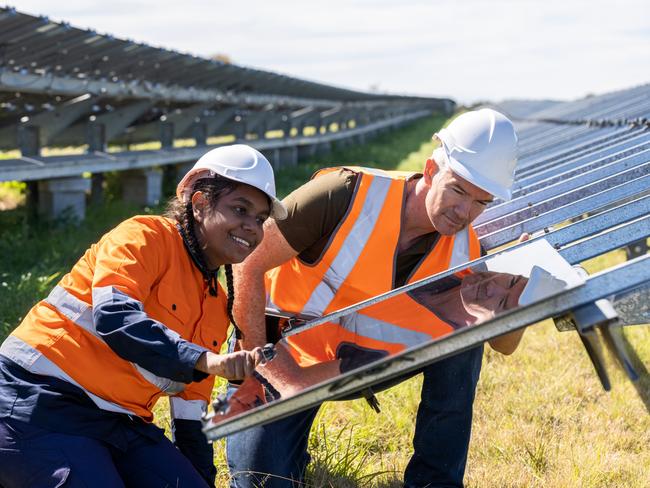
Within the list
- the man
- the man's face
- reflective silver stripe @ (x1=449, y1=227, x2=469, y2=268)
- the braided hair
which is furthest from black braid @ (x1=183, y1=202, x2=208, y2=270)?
reflective silver stripe @ (x1=449, y1=227, x2=469, y2=268)

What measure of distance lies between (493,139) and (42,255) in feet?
14.1

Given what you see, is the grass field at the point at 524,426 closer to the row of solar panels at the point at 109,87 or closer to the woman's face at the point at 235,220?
the woman's face at the point at 235,220

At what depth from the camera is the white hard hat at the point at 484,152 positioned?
8.49 feet

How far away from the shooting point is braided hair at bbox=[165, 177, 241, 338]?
244 cm

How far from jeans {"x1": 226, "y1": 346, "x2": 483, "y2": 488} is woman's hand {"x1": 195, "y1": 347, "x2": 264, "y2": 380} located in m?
0.80

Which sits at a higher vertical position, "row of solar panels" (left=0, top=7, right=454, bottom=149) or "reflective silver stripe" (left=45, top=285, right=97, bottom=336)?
"reflective silver stripe" (left=45, top=285, right=97, bottom=336)

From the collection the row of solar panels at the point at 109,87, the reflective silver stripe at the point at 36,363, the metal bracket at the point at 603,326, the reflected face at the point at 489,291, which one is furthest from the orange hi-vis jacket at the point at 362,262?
the row of solar panels at the point at 109,87

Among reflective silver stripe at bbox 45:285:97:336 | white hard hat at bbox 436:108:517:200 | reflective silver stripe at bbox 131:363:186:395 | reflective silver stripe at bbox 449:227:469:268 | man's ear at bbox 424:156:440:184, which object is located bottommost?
reflective silver stripe at bbox 131:363:186:395

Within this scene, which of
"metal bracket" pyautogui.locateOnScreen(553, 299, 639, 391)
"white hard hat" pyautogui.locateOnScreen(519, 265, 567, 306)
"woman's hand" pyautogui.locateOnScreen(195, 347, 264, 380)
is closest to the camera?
"metal bracket" pyautogui.locateOnScreen(553, 299, 639, 391)

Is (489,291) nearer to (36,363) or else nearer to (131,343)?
(131,343)

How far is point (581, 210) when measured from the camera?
9.72 feet

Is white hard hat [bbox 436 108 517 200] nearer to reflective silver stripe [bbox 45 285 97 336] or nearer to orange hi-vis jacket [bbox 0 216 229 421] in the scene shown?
orange hi-vis jacket [bbox 0 216 229 421]

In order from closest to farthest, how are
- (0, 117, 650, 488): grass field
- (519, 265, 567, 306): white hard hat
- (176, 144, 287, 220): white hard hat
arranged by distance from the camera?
(519, 265, 567, 306): white hard hat → (176, 144, 287, 220): white hard hat → (0, 117, 650, 488): grass field

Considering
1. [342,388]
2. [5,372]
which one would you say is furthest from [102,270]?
[342,388]
